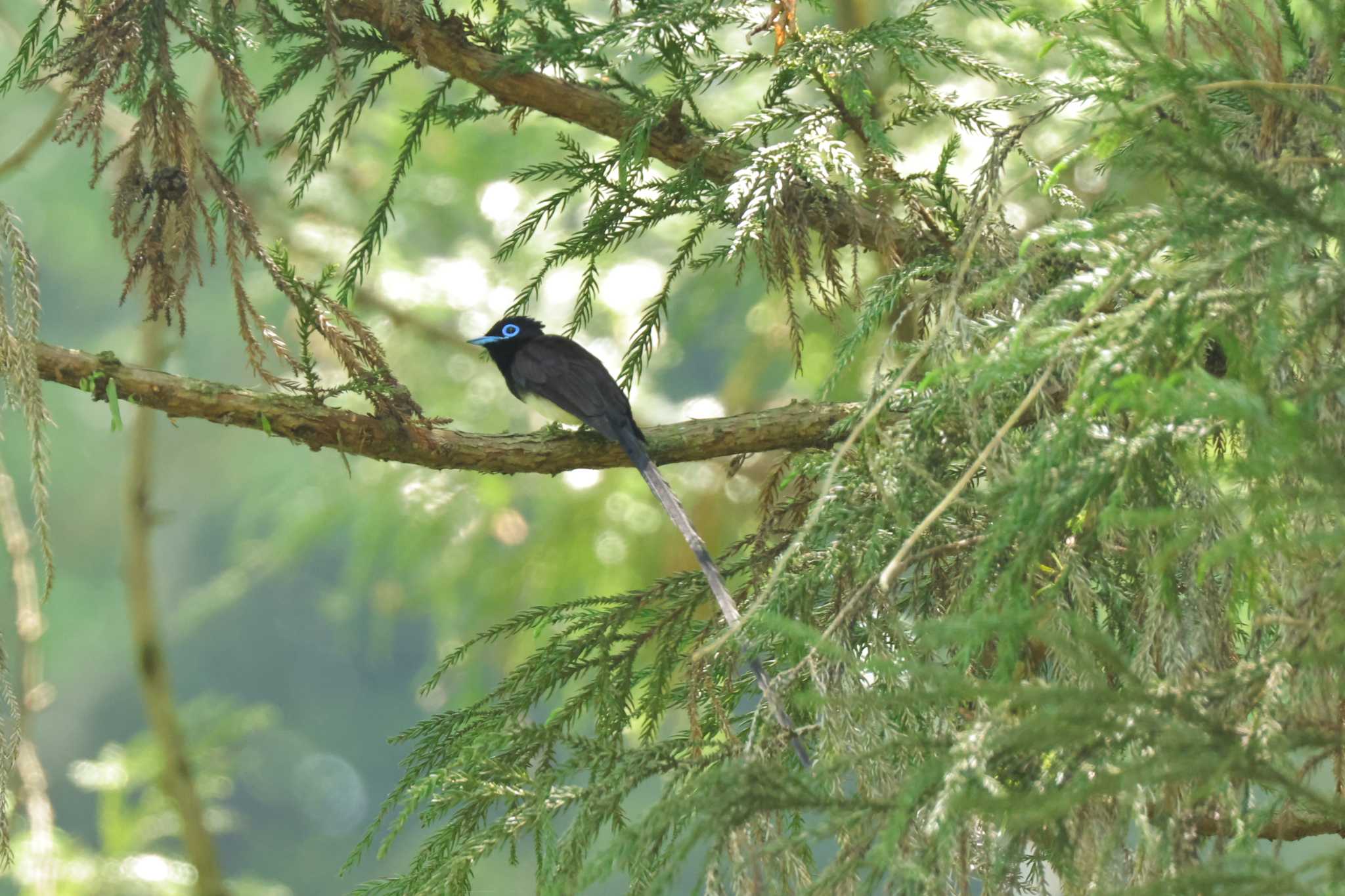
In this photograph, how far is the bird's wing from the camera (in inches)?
69.3

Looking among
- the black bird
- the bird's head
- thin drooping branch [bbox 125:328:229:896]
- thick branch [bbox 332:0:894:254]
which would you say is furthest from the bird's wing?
thin drooping branch [bbox 125:328:229:896]

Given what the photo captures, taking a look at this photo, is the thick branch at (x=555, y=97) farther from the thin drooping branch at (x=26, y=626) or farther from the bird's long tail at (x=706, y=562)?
the thin drooping branch at (x=26, y=626)

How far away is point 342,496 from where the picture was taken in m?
4.33

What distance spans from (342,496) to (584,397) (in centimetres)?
266

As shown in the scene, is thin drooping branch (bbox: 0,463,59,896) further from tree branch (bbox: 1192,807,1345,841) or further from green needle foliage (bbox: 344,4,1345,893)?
tree branch (bbox: 1192,807,1345,841)

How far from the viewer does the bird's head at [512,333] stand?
254 centimetres

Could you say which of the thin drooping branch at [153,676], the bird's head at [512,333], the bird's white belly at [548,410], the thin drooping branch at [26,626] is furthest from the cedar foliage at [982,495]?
the thin drooping branch at [153,676]

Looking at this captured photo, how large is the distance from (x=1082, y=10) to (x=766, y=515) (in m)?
0.94

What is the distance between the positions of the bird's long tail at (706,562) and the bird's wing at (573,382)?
6 cm

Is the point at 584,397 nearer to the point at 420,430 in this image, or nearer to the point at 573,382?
the point at 573,382

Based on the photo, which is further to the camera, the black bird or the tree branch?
the black bird

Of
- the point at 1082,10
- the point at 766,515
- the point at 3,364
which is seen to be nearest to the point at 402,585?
the point at 766,515

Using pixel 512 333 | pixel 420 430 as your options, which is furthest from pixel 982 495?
pixel 512 333

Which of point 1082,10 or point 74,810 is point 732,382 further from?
point 74,810
